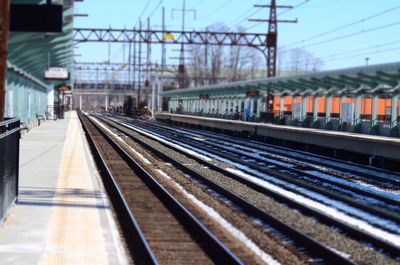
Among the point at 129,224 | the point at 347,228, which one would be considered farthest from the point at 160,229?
the point at 347,228

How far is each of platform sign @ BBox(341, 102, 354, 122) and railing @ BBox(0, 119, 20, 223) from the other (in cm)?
1852

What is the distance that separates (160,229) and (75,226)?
3.90 feet

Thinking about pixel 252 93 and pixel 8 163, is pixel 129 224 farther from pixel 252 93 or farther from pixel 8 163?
pixel 252 93

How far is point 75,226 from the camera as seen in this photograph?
8.73 metres

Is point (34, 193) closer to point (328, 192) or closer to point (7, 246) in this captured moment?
point (7, 246)

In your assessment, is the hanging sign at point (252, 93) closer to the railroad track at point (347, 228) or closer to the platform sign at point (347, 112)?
the platform sign at point (347, 112)

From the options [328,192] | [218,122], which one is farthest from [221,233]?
[218,122]

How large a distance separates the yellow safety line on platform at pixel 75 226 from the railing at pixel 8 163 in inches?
27.1

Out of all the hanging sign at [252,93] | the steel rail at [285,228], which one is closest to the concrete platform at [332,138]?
the hanging sign at [252,93]

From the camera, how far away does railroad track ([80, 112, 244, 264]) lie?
733 centimetres

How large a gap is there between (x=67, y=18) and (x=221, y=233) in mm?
21603

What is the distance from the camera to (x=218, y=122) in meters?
44.0

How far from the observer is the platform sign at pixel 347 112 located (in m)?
26.8

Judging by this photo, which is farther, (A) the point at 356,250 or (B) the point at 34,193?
(B) the point at 34,193
